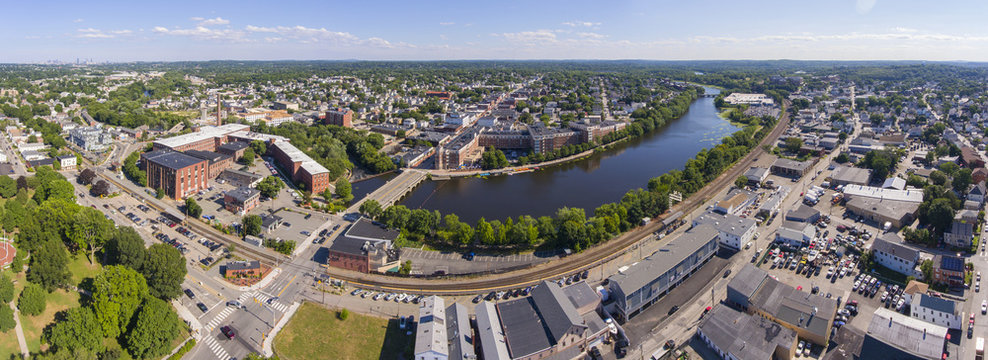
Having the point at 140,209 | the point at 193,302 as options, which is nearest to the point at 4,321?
the point at 193,302

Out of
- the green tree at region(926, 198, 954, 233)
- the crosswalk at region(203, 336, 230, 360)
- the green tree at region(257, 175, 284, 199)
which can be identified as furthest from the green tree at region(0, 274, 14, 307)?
the green tree at region(926, 198, 954, 233)

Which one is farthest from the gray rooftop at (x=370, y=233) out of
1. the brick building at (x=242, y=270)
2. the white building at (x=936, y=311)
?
the white building at (x=936, y=311)

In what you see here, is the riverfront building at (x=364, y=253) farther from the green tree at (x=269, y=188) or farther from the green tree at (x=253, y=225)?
the green tree at (x=269, y=188)

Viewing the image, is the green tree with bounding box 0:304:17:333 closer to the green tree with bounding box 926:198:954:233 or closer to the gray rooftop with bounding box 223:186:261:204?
the gray rooftop with bounding box 223:186:261:204

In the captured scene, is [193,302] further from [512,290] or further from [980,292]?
[980,292]

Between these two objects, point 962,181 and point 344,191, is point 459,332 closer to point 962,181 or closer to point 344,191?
point 344,191

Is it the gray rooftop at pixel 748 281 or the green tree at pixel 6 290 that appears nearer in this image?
the green tree at pixel 6 290

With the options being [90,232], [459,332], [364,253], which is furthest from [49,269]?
[459,332]
